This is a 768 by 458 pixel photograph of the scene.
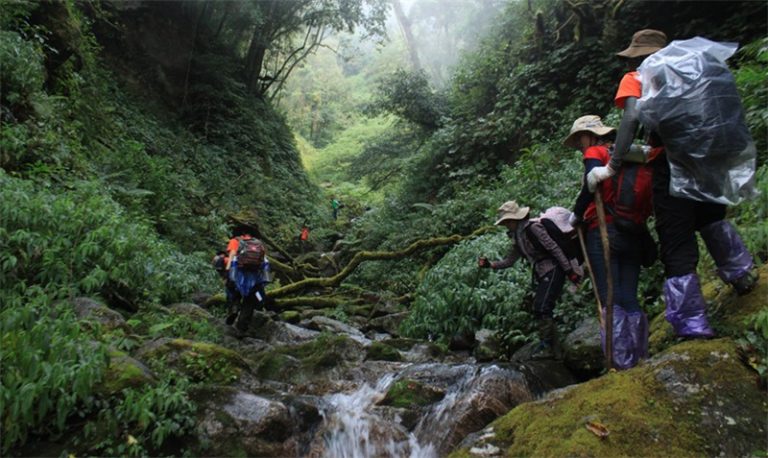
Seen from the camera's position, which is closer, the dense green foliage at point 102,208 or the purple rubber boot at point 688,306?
the purple rubber boot at point 688,306

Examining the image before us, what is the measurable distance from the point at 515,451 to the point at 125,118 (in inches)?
621

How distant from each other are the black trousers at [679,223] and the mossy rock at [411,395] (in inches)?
96.0

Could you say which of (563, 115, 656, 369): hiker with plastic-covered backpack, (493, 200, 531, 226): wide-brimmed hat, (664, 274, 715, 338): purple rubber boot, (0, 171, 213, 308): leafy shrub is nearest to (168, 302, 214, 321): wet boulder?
(0, 171, 213, 308): leafy shrub

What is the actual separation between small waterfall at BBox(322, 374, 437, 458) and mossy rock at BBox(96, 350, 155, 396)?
1.56 m

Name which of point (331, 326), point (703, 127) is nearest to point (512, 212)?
point (703, 127)

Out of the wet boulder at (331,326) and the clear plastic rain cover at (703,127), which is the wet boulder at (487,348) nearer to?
the wet boulder at (331,326)

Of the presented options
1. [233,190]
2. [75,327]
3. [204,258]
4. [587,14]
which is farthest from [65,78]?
[587,14]

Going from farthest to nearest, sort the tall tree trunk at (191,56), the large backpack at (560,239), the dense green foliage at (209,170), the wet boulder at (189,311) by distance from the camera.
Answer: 1. the tall tree trunk at (191,56)
2. the wet boulder at (189,311)
3. the large backpack at (560,239)
4. the dense green foliage at (209,170)

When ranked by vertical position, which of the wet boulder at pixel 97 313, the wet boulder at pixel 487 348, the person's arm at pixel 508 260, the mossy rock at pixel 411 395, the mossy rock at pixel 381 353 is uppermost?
the wet boulder at pixel 97 313

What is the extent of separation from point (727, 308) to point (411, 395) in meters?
2.75

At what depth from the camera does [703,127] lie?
9.79 feet

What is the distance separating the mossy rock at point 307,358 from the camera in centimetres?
573

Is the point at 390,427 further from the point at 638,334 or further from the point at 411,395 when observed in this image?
the point at 638,334

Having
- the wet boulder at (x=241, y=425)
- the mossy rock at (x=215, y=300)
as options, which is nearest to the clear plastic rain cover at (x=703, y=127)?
the wet boulder at (x=241, y=425)
